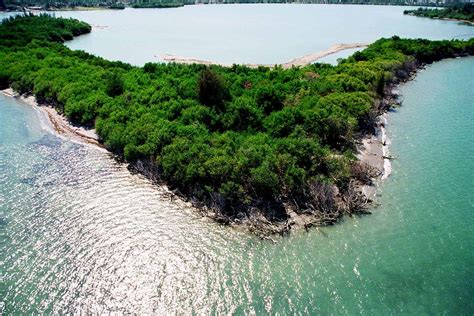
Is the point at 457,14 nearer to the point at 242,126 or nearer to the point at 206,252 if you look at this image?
the point at 242,126

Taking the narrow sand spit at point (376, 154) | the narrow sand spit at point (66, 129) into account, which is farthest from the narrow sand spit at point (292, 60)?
the narrow sand spit at point (376, 154)

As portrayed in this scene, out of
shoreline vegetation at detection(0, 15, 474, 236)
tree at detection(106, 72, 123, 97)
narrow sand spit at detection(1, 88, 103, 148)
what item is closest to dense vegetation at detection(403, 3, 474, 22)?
shoreline vegetation at detection(0, 15, 474, 236)

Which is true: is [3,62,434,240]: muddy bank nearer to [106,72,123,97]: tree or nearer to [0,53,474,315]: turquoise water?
[0,53,474,315]: turquoise water

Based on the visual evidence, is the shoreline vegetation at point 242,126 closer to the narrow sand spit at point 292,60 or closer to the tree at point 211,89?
the tree at point 211,89

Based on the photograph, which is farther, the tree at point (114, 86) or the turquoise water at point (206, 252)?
the tree at point (114, 86)

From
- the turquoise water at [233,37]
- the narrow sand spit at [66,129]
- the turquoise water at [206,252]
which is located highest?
the turquoise water at [233,37]
